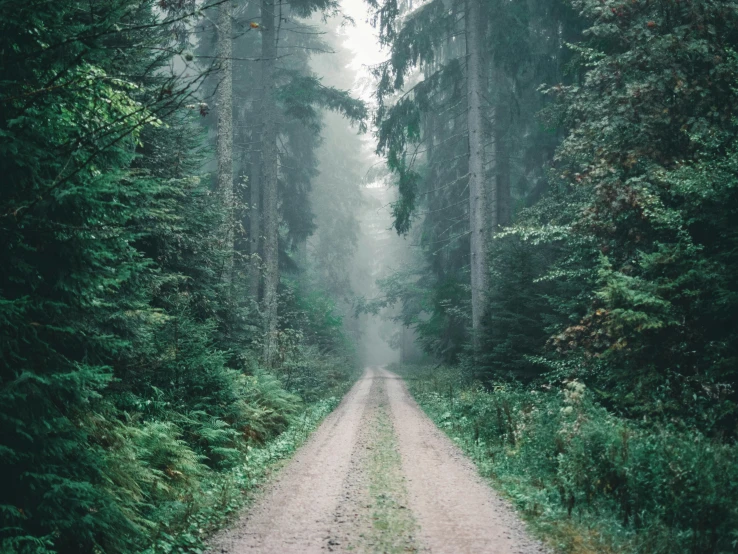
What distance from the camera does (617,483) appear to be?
21.1ft

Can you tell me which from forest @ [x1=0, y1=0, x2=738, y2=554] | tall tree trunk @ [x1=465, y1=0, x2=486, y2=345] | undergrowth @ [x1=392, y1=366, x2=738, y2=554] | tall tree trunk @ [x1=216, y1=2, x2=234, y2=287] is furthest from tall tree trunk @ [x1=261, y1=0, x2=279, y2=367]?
undergrowth @ [x1=392, y1=366, x2=738, y2=554]

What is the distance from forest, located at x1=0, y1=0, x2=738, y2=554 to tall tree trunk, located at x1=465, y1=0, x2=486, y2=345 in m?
0.11

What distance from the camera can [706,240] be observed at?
28.4 ft

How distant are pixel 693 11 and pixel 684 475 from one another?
8.80m

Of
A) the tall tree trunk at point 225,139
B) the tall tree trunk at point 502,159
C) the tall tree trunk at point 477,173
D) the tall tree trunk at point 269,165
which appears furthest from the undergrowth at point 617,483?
the tall tree trunk at point 502,159

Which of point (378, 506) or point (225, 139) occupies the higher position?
point (225, 139)

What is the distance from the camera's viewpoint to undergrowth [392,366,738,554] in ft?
17.1

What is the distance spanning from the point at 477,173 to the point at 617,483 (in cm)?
1337

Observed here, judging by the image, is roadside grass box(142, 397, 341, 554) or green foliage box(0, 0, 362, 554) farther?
roadside grass box(142, 397, 341, 554)

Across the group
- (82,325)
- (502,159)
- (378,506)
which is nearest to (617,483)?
(378,506)

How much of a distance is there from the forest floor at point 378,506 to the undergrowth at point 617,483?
55cm

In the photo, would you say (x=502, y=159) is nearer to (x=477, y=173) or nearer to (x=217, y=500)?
(x=477, y=173)

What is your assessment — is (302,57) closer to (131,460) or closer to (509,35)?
(509,35)

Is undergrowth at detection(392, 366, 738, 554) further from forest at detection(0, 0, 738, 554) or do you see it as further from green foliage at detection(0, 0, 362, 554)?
green foliage at detection(0, 0, 362, 554)
